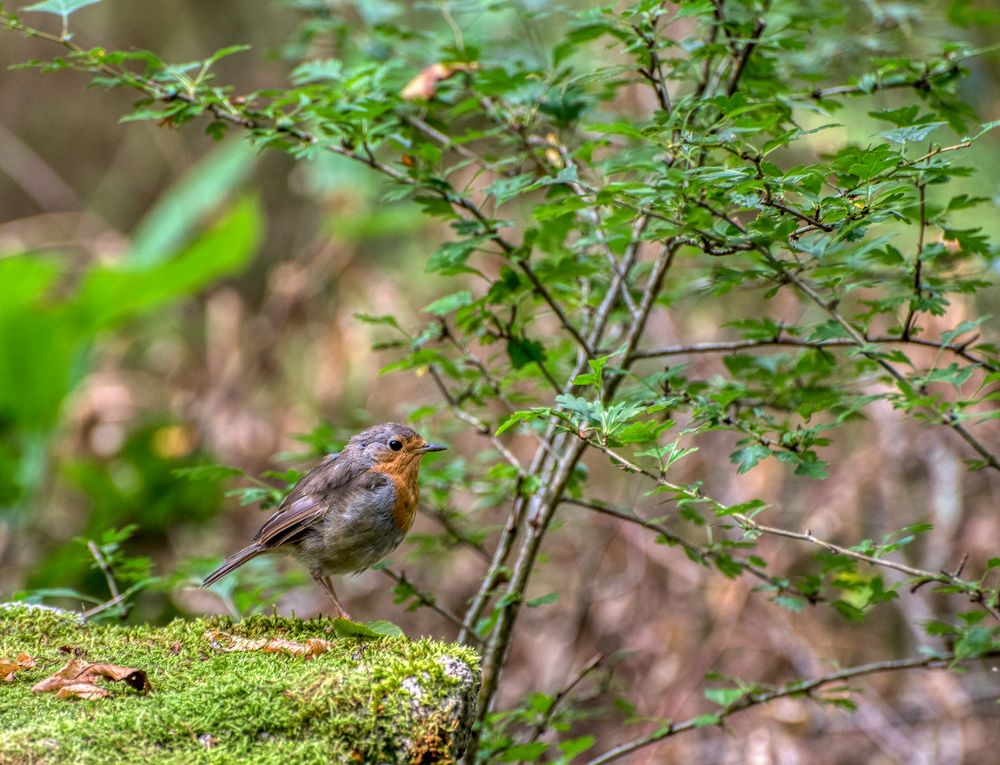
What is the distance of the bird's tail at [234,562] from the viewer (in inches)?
123

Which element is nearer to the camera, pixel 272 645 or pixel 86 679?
pixel 86 679

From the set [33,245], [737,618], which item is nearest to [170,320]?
[33,245]

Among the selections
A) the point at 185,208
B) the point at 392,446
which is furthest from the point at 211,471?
the point at 185,208

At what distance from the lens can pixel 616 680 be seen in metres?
6.11

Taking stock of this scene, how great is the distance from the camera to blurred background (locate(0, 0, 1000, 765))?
561cm

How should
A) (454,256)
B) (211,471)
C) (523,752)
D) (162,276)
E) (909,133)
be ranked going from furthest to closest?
(162,276), (211,471), (523,752), (454,256), (909,133)

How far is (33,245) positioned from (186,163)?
196cm

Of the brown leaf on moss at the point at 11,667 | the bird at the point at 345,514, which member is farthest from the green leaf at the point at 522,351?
the brown leaf on moss at the point at 11,667

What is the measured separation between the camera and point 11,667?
2.46 m

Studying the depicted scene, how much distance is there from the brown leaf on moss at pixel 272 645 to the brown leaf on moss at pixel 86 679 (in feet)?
1.11

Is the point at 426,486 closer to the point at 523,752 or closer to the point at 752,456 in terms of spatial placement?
the point at 523,752

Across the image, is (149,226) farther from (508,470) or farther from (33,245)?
(508,470)

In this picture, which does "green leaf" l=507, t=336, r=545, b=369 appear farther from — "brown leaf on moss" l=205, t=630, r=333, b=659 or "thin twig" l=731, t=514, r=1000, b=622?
"brown leaf on moss" l=205, t=630, r=333, b=659

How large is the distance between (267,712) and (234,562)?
1118 mm
